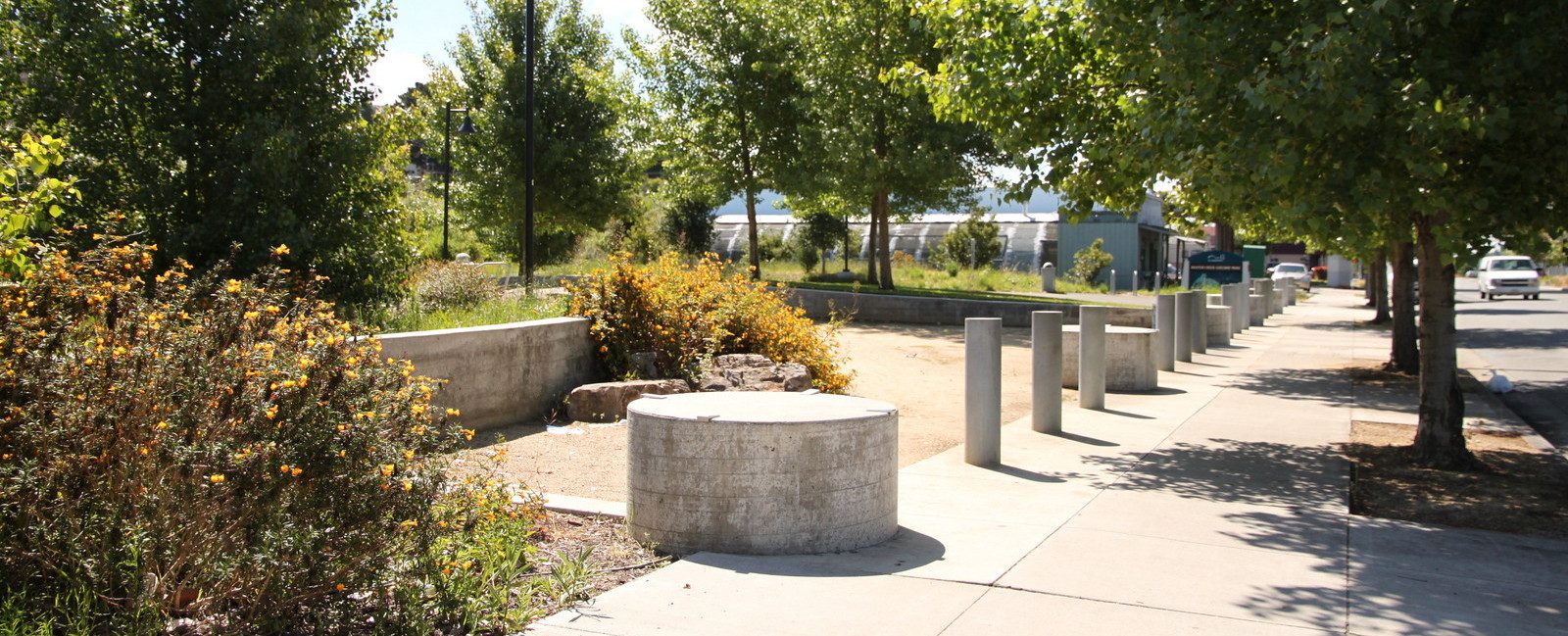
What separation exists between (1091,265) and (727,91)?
60.2 feet

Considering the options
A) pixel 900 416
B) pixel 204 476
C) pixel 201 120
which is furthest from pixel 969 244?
pixel 204 476

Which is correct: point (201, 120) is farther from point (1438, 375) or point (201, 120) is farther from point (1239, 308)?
point (1239, 308)

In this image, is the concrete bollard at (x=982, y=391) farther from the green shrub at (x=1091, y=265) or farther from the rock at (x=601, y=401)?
Answer: the green shrub at (x=1091, y=265)

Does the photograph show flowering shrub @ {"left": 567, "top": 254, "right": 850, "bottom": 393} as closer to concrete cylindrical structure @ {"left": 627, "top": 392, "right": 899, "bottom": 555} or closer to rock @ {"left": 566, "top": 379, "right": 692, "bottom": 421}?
rock @ {"left": 566, "top": 379, "right": 692, "bottom": 421}

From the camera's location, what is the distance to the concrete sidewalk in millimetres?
4684

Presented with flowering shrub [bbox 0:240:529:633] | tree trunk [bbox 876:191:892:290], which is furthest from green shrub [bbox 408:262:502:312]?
tree trunk [bbox 876:191:892:290]

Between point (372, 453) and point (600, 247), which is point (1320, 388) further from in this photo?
point (600, 247)

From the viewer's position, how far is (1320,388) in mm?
14102

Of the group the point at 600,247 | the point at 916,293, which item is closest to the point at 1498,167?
the point at 916,293

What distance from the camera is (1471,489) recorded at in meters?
7.86

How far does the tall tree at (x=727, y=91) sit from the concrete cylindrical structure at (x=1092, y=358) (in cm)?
1741

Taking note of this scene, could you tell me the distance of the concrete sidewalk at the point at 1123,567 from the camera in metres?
4.68

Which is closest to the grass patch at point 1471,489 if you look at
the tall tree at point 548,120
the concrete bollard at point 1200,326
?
the concrete bollard at point 1200,326

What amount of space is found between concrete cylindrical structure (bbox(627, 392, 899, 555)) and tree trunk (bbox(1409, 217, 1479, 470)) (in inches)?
205
